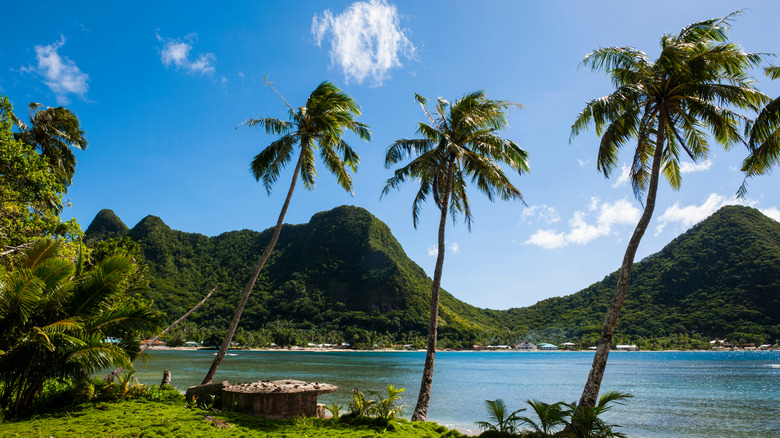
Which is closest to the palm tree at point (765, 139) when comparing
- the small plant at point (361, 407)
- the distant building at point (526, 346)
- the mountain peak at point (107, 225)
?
the small plant at point (361, 407)

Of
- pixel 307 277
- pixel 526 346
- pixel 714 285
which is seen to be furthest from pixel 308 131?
pixel 526 346

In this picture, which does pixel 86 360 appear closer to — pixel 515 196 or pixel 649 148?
Result: pixel 515 196

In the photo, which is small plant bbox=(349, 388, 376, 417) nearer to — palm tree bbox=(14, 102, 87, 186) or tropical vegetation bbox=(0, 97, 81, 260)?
tropical vegetation bbox=(0, 97, 81, 260)

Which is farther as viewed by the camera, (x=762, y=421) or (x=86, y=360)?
(x=762, y=421)

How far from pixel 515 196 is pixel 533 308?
160668 millimetres

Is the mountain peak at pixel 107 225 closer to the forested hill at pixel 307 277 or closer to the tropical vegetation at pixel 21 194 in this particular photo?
the forested hill at pixel 307 277

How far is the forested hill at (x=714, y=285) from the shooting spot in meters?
77.9

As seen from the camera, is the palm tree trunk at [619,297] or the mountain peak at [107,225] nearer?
the palm tree trunk at [619,297]

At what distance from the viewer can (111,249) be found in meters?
19.8

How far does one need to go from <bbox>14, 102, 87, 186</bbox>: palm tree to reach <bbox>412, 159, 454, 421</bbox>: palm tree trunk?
17764 mm

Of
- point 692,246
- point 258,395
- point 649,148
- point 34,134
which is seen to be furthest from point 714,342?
point 34,134

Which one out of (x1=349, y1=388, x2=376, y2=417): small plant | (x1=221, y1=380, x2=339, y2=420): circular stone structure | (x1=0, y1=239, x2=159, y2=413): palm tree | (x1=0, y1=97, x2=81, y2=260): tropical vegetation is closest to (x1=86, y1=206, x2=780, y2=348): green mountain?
(x1=0, y1=97, x2=81, y2=260): tropical vegetation

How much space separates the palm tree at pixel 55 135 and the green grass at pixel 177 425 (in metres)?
14.6

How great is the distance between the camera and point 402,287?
12631 centimetres
